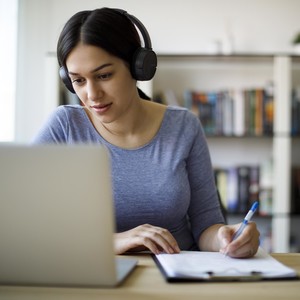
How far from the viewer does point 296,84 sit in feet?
A: 11.8

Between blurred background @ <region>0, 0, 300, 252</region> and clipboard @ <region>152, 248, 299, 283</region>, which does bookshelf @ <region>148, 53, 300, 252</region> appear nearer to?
blurred background @ <region>0, 0, 300, 252</region>

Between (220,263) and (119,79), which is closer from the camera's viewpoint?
(220,263)

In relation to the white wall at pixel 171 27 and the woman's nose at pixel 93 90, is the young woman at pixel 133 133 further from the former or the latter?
the white wall at pixel 171 27

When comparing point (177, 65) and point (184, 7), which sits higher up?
point (184, 7)

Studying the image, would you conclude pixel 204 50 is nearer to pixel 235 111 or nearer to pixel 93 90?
pixel 235 111

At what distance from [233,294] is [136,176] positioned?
68 cm

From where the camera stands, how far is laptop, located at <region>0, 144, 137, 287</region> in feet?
2.60

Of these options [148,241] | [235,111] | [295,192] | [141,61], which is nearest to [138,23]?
[141,61]

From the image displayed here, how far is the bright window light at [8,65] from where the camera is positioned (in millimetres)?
3188

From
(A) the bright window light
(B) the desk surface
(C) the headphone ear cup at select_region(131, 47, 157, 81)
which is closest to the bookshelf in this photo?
(A) the bright window light

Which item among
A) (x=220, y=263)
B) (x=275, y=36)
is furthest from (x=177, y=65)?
(x=220, y=263)

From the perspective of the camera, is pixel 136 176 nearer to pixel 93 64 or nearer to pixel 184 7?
pixel 93 64

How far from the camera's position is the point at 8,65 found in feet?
10.8

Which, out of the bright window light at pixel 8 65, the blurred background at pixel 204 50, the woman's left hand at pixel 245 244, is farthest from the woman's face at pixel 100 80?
the blurred background at pixel 204 50
